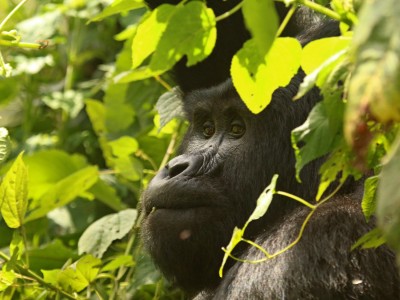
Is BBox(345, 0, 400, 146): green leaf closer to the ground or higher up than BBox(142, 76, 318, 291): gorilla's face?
higher up

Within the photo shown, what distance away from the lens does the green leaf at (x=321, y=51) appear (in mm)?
1596

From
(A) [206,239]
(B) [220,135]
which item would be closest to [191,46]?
(A) [206,239]

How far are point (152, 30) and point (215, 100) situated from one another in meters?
1.51

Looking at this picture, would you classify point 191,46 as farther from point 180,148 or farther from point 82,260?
point 180,148

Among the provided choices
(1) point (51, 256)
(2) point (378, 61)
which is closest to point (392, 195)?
(2) point (378, 61)

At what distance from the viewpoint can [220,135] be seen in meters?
3.23

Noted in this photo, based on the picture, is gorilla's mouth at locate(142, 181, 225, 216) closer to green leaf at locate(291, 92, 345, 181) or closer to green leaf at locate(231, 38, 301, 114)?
green leaf at locate(231, 38, 301, 114)

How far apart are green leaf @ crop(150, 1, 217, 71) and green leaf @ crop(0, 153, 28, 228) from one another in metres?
1.03

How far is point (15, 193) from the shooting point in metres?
2.72

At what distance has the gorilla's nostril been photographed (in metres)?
3.02

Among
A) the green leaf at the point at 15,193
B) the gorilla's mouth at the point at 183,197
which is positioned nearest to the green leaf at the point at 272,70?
the green leaf at the point at 15,193

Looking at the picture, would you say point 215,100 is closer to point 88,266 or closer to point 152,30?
point 88,266

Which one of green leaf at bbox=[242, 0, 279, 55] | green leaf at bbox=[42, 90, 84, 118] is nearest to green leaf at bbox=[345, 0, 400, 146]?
green leaf at bbox=[242, 0, 279, 55]

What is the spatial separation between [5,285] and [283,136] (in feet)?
3.51
